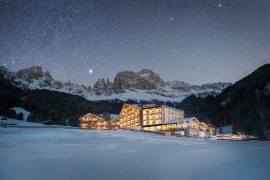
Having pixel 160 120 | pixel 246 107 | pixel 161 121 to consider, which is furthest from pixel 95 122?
pixel 246 107

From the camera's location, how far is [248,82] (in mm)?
179500

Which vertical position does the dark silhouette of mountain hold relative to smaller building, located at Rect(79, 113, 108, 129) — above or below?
above

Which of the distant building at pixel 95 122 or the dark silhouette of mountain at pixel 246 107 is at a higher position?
the dark silhouette of mountain at pixel 246 107

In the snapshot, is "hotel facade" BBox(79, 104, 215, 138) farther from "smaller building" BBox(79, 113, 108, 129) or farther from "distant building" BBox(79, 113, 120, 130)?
"smaller building" BBox(79, 113, 108, 129)

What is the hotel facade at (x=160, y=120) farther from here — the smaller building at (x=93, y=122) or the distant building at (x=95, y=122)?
the smaller building at (x=93, y=122)

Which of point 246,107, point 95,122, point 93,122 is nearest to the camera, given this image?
point 93,122

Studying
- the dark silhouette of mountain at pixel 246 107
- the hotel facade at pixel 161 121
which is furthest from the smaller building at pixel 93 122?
the dark silhouette of mountain at pixel 246 107

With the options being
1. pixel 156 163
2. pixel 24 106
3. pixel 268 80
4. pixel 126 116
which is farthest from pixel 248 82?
pixel 156 163

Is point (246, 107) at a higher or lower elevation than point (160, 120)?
higher

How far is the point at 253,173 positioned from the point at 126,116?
96.3 m

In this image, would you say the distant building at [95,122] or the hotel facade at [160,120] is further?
the distant building at [95,122]

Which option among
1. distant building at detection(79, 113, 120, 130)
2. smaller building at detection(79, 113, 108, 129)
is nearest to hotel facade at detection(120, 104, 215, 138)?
distant building at detection(79, 113, 120, 130)

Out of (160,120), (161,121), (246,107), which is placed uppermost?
(246,107)

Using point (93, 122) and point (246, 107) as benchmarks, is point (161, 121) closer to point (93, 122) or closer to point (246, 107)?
point (93, 122)
